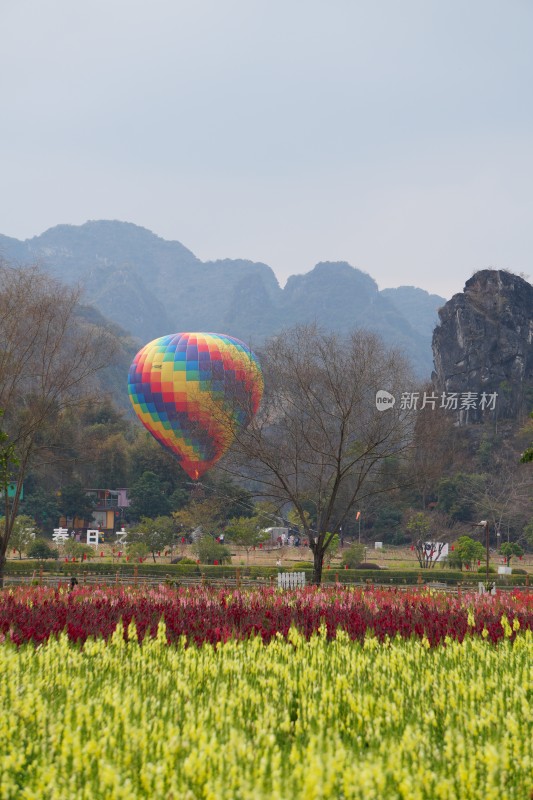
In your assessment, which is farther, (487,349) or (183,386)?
(487,349)

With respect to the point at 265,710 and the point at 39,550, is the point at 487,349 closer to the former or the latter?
the point at 39,550

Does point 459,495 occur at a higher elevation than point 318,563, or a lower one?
higher

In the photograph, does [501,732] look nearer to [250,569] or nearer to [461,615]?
[461,615]

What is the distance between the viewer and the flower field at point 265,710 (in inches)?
186

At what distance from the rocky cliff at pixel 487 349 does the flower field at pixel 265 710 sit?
96044 millimetres

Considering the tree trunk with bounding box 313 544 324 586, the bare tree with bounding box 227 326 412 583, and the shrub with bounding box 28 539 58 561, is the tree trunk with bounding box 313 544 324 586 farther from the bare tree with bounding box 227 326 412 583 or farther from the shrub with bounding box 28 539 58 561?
the shrub with bounding box 28 539 58 561

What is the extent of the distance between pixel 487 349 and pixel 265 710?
354 ft

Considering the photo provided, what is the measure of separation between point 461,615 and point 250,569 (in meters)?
31.9

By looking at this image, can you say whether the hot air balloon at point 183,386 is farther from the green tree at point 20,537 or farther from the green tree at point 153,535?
the green tree at point 20,537

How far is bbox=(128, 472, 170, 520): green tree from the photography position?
8425 cm

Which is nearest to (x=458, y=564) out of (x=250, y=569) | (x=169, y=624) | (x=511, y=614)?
(x=250, y=569)

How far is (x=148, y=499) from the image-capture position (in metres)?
84.3

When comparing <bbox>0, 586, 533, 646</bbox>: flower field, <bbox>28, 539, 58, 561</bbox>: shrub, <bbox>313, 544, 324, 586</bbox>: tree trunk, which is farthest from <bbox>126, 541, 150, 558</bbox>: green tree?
<bbox>0, 586, 533, 646</bbox>: flower field

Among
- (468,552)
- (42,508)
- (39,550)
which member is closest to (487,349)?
(468,552)
